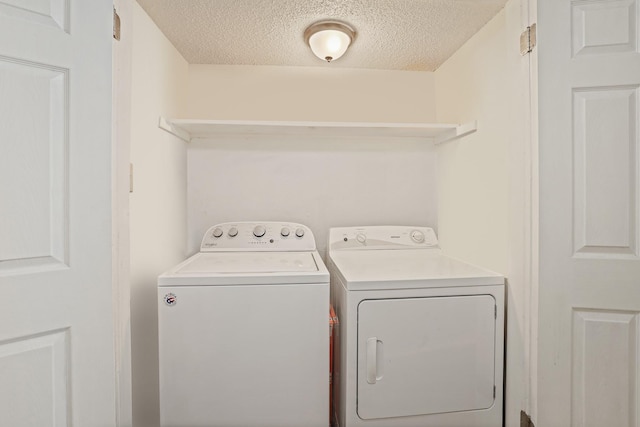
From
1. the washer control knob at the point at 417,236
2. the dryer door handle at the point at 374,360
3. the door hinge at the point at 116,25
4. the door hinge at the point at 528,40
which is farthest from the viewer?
the washer control knob at the point at 417,236

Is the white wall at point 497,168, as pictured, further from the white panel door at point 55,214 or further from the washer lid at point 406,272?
the white panel door at point 55,214

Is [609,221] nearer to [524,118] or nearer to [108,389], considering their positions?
[524,118]

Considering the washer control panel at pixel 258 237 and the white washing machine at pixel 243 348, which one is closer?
the white washing machine at pixel 243 348

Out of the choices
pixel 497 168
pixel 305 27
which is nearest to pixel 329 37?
pixel 305 27

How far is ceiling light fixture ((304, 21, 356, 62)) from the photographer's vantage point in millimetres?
1642

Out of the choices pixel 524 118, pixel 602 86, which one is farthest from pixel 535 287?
pixel 602 86

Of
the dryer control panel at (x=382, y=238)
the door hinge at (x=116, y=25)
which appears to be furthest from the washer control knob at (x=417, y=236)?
the door hinge at (x=116, y=25)

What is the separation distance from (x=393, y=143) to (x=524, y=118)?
1001 millimetres

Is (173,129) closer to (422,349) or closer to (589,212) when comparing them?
(422,349)

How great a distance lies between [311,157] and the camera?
2180 millimetres

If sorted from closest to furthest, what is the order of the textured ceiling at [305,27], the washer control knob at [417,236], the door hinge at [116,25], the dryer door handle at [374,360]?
the door hinge at [116,25]
the dryer door handle at [374,360]
the textured ceiling at [305,27]
the washer control knob at [417,236]

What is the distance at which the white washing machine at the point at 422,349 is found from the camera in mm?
1361

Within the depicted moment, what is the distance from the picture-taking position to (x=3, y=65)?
90 centimetres

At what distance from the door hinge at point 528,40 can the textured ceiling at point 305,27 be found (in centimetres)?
28
